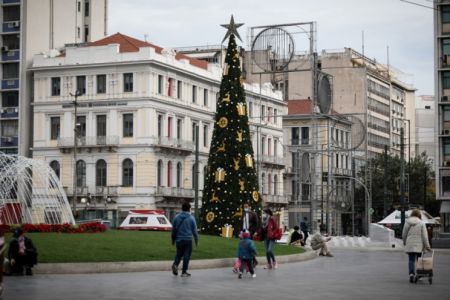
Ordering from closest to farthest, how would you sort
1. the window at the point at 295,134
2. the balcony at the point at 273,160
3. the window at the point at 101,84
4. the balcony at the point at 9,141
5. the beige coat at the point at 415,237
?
the beige coat at the point at 415,237, the window at the point at 101,84, the balcony at the point at 9,141, the balcony at the point at 273,160, the window at the point at 295,134

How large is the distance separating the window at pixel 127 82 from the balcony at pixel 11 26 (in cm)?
1143

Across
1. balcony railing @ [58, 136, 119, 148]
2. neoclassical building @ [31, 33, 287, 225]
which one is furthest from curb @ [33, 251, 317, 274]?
balcony railing @ [58, 136, 119, 148]

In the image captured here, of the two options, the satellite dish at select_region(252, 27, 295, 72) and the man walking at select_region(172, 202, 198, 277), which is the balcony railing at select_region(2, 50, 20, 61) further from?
the man walking at select_region(172, 202, 198, 277)

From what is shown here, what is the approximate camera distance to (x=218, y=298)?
16344mm

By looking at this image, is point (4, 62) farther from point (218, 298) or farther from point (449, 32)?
point (218, 298)

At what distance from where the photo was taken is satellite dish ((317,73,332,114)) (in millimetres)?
58931

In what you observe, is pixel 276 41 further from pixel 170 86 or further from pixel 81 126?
pixel 81 126

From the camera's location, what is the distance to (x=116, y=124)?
78000 mm

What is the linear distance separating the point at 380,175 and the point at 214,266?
75221 millimetres

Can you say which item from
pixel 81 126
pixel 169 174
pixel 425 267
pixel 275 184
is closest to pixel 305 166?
pixel 169 174

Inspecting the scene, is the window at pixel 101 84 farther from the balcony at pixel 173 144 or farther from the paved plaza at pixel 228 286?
the paved plaza at pixel 228 286

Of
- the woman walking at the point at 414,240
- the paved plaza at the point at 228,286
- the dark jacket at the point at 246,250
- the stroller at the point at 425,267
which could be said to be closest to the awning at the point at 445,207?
the paved plaza at the point at 228,286

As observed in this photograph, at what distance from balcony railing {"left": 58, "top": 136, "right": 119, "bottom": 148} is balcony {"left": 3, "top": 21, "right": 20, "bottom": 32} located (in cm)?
1072

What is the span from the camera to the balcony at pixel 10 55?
271 feet
